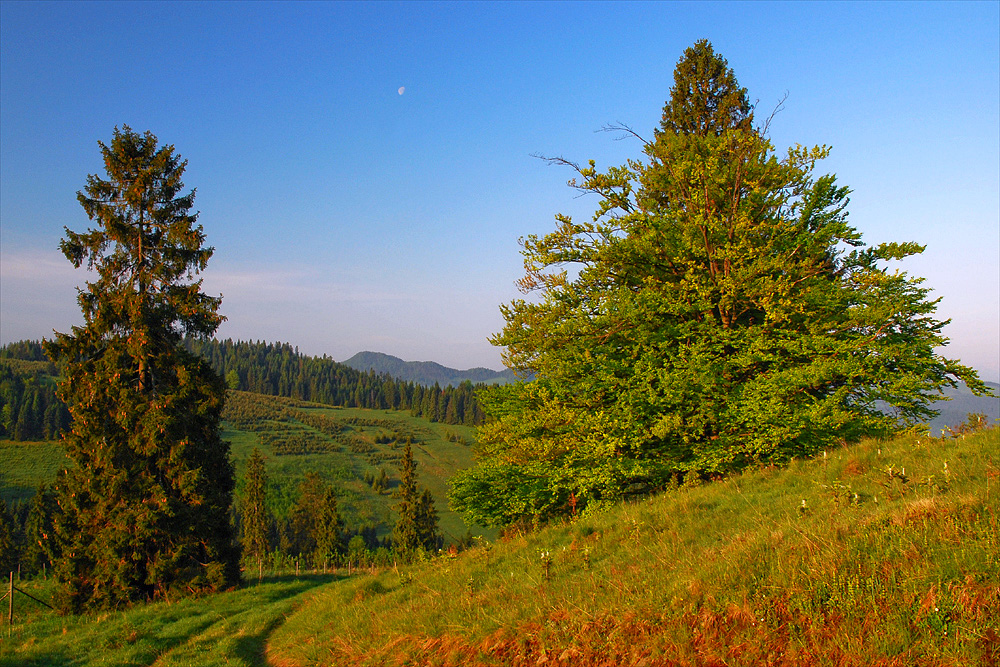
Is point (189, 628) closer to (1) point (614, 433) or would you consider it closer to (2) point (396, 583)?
(2) point (396, 583)

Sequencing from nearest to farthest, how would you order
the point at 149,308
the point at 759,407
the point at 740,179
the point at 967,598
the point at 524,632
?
1. the point at 967,598
2. the point at 524,632
3. the point at 759,407
4. the point at 740,179
5. the point at 149,308

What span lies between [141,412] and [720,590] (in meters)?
20.6

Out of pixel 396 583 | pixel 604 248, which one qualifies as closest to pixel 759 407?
pixel 604 248

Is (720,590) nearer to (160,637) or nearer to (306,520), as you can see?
(160,637)

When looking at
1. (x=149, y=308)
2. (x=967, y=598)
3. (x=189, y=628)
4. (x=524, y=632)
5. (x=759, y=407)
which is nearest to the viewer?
(x=967, y=598)

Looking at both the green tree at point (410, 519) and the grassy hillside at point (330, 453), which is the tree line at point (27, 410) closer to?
the grassy hillside at point (330, 453)

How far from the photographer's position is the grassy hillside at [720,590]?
4.23 metres

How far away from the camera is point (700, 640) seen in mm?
4641

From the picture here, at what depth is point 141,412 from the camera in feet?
61.6

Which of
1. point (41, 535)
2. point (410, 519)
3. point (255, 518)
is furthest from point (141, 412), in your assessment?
point (255, 518)

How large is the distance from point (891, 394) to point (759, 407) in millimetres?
3177

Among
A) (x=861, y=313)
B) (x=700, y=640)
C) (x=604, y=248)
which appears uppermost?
(x=604, y=248)

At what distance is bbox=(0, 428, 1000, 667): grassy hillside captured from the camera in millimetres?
4234

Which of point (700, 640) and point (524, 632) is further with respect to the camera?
point (524, 632)
